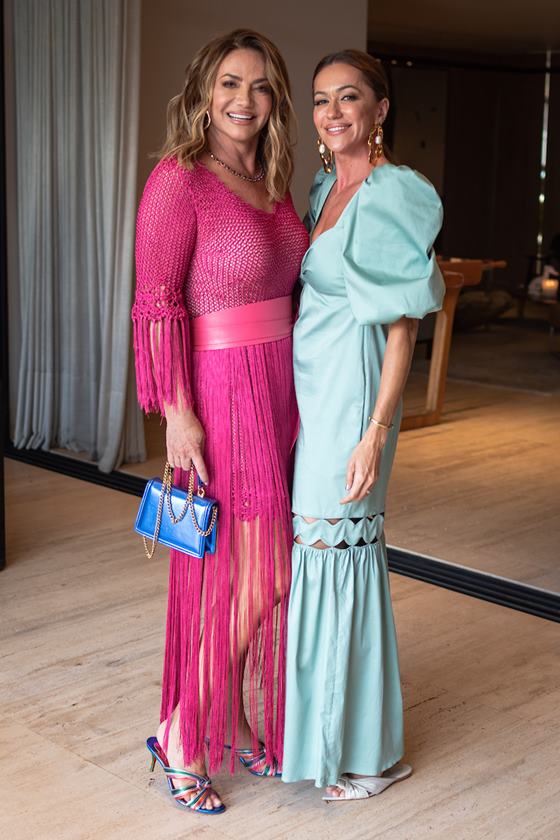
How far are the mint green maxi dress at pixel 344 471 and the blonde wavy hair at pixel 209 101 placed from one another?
16 centimetres

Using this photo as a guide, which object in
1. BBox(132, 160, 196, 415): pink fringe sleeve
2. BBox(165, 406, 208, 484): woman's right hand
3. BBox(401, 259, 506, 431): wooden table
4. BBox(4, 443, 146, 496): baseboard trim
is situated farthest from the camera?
BBox(401, 259, 506, 431): wooden table

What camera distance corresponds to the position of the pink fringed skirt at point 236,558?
216 centimetres

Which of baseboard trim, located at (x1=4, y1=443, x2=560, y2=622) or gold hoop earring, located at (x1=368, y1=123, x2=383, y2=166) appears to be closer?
gold hoop earring, located at (x1=368, y1=123, x2=383, y2=166)

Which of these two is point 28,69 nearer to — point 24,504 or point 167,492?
point 24,504

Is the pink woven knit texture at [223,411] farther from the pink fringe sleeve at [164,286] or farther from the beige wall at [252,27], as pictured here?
the beige wall at [252,27]

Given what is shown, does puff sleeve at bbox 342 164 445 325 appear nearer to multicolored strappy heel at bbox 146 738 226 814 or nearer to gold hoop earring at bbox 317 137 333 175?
gold hoop earring at bbox 317 137 333 175

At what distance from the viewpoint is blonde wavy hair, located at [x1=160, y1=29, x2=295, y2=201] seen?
2053 mm

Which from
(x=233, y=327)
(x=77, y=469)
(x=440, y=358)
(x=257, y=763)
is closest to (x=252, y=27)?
(x=440, y=358)

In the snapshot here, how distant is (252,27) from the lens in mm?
5613

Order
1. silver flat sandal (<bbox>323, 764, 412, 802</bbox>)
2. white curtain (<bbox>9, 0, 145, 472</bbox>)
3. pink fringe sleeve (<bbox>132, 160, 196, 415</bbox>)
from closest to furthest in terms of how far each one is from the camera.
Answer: pink fringe sleeve (<bbox>132, 160, 196, 415</bbox>) → silver flat sandal (<bbox>323, 764, 412, 802</bbox>) → white curtain (<bbox>9, 0, 145, 472</bbox>)

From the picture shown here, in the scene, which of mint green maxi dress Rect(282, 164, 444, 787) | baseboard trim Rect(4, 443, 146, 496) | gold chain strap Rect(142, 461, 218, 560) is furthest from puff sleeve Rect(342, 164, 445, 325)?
baseboard trim Rect(4, 443, 146, 496)

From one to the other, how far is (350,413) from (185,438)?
32cm

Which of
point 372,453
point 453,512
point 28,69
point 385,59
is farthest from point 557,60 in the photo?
point 372,453

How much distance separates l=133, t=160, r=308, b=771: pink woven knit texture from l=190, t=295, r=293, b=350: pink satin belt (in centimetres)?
1
